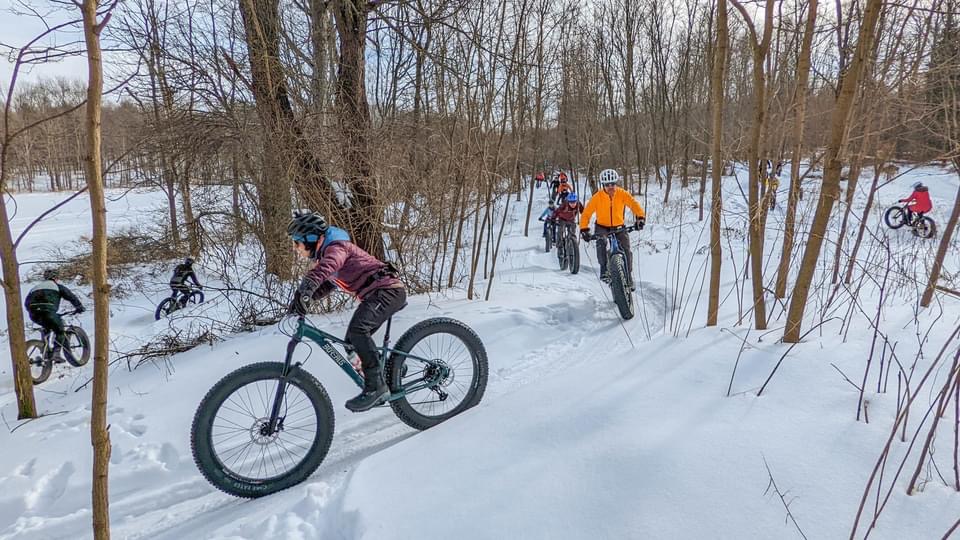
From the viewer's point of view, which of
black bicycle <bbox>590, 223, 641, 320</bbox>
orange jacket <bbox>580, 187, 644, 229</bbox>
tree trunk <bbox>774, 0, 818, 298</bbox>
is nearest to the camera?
tree trunk <bbox>774, 0, 818, 298</bbox>

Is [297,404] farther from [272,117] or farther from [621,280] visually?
[272,117]

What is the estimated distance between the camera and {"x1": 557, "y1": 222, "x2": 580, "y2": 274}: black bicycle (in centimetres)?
989

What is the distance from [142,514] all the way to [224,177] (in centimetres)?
644

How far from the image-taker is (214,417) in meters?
2.94

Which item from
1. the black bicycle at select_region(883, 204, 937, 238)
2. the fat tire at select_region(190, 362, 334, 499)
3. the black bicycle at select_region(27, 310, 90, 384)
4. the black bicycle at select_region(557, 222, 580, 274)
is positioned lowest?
the black bicycle at select_region(27, 310, 90, 384)

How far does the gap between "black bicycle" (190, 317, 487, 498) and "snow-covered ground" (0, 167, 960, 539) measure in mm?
206

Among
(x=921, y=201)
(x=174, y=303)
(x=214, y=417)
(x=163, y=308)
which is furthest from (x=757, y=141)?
(x=921, y=201)

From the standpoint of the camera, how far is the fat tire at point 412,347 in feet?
11.8

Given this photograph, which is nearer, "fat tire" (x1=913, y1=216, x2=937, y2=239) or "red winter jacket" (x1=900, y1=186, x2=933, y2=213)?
"fat tire" (x1=913, y1=216, x2=937, y2=239)

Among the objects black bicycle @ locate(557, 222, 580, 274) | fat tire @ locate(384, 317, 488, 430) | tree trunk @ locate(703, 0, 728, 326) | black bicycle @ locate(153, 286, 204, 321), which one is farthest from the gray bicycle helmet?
black bicycle @ locate(153, 286, 204, 321)

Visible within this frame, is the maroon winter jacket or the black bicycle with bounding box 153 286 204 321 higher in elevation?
the maroon winter jacket

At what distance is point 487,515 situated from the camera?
2.07 m

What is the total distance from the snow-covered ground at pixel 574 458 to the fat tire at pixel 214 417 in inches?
6.0

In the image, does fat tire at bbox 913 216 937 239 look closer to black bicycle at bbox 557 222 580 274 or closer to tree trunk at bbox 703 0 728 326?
black bicycle at bbox 557 222 580 274
